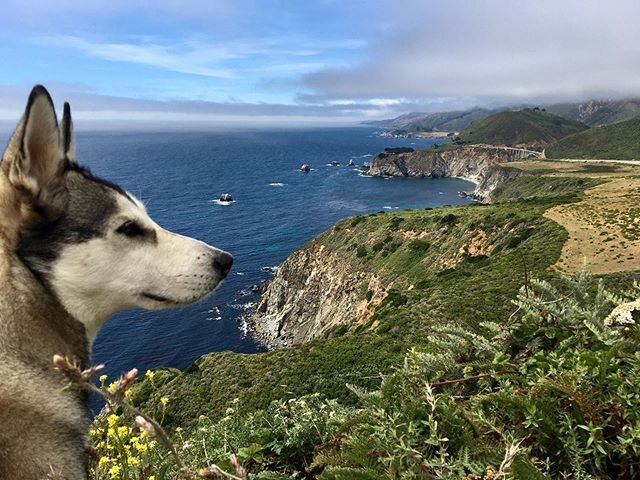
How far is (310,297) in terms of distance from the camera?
69500 millimetres

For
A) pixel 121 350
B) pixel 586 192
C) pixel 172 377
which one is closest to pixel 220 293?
pixel 121 350

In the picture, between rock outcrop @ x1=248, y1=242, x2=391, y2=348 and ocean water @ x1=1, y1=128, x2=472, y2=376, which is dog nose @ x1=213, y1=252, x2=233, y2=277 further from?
rock outcrop @ x1=248, y1=242, x2=391, y2=348

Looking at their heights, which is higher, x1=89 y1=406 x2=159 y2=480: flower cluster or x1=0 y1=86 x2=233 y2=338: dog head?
x1=0 y1=86 x2=233 y2=338: dog head

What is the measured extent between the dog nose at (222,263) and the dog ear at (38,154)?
1.46 m

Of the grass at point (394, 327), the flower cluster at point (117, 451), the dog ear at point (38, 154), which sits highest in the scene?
the dog ear at point (38, 154)

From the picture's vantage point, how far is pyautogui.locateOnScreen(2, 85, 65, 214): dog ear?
346 centimetres

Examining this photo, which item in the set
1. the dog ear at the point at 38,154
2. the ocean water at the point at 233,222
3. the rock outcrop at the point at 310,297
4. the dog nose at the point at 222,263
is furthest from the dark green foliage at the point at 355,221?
the dog ear at the point at 38,154

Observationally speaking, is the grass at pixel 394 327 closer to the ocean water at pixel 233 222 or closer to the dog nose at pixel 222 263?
the dog nose at pixel 222 263

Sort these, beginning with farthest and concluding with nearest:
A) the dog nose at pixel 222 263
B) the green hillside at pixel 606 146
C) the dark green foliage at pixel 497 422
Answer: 1. the green hillside at pixel 606 146
2. the dog nose at pixel 222 263
3. the dark green foliage at pixel 497 422

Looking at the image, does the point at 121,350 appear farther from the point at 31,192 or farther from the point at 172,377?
the point at 31,192

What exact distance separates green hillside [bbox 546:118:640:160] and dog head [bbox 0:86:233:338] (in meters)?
196

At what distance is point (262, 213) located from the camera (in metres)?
128

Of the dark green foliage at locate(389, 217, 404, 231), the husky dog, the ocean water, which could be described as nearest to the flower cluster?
the husky dog

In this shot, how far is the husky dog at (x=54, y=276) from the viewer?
3377 millimetres
